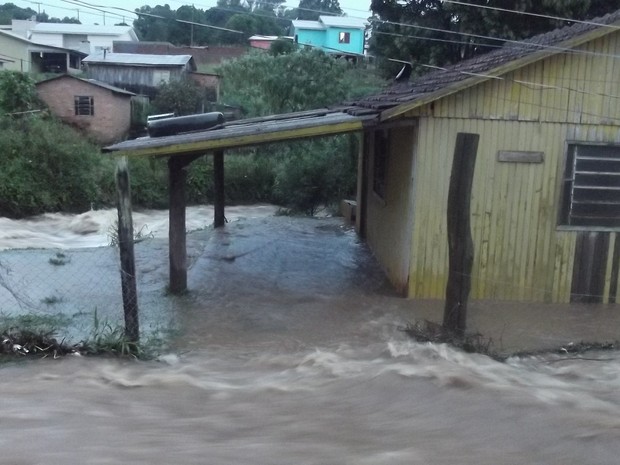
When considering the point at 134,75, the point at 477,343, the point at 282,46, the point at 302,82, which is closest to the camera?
the point at 477,343

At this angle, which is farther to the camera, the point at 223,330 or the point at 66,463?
the point at 223,330

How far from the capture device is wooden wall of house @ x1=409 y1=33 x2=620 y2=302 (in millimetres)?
11219

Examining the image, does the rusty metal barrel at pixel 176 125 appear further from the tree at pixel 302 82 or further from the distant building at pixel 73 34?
the distant building at pixel 73 34

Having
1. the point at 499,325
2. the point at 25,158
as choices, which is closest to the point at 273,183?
the point at 25,158

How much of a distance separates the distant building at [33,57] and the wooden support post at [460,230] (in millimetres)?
35020

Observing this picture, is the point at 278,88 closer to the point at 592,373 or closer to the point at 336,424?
the point at 592,373

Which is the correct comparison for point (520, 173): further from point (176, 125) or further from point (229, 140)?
point (176, 125)

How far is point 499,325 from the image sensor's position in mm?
10484

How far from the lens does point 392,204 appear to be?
13211 millimetres

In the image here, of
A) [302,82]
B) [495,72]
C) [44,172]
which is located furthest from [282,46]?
[495,72]

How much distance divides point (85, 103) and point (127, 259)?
26825 millimetres

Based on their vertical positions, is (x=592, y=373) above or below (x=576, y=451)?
below

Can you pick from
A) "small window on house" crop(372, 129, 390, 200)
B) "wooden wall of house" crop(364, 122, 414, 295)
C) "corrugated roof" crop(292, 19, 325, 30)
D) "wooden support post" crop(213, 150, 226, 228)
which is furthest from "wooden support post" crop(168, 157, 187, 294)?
"corrugated roof" crop(292, 19, 325, 30)

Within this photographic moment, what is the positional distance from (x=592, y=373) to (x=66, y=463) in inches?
209
